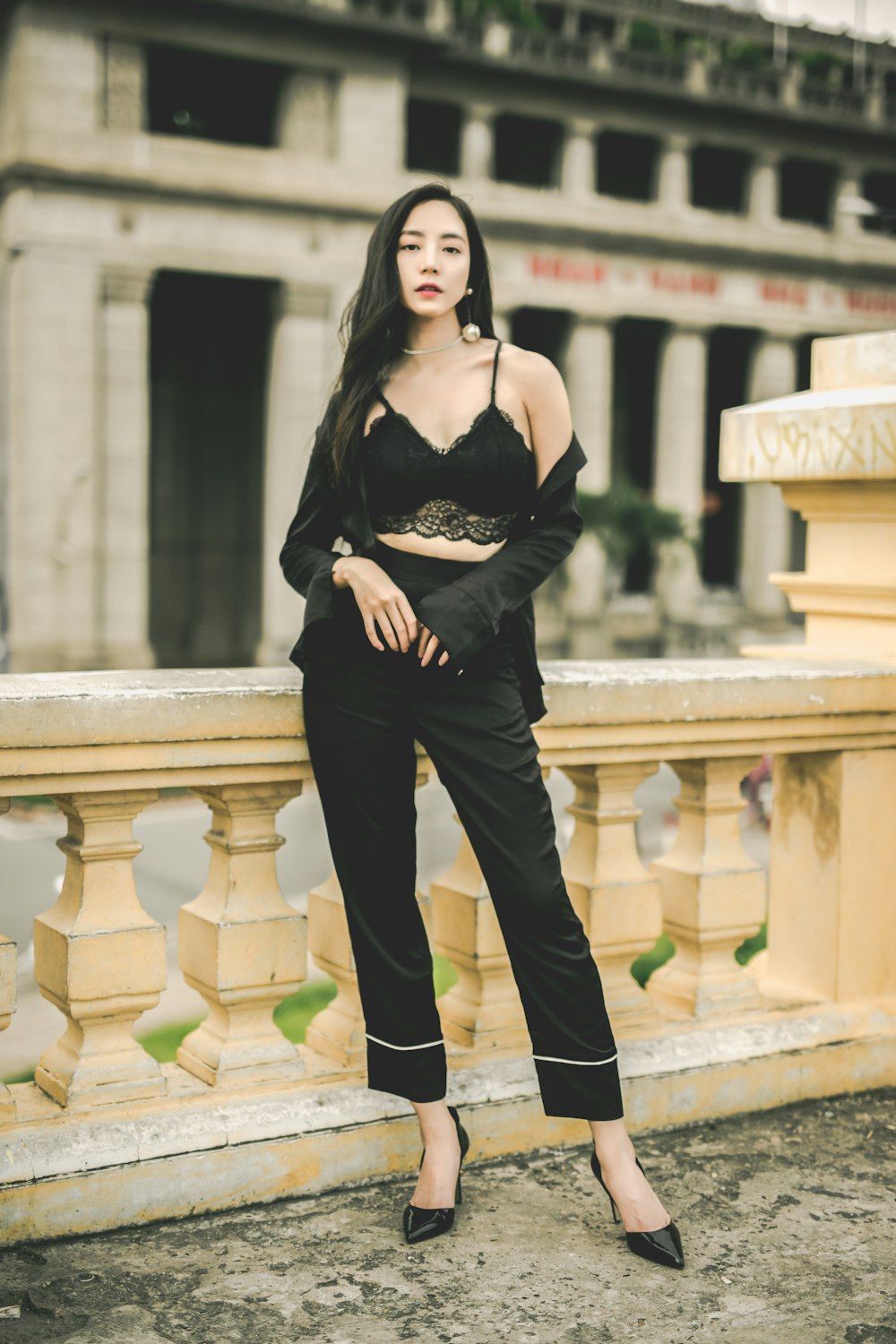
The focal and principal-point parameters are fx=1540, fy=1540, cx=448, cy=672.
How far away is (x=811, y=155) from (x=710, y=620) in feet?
36.9

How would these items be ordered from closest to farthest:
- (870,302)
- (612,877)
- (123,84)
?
(612,877) → (123,84) → (870,302)

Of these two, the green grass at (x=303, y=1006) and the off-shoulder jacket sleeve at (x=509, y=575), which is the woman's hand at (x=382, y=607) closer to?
the off-shoulder jacket sleeve at (x=509, y=575)

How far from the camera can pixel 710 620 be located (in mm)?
35094

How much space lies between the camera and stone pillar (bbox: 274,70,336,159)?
27.8 meters

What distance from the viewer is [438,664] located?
9.90ft

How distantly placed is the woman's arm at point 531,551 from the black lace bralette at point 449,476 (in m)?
0.05

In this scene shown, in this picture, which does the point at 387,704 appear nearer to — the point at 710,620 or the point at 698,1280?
the point at 698,1280

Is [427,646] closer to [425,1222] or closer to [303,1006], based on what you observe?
[425,1222]

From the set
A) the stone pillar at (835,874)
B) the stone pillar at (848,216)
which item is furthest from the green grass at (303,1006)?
the stone pillar at (848,216)

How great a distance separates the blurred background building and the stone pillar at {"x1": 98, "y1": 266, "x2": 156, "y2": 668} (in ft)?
0.16

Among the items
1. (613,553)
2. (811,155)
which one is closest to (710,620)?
(613,553)

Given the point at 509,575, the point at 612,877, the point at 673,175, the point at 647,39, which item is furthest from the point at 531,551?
the point at 647,39

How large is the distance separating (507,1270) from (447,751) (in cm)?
100

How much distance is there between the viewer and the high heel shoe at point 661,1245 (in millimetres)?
2951
